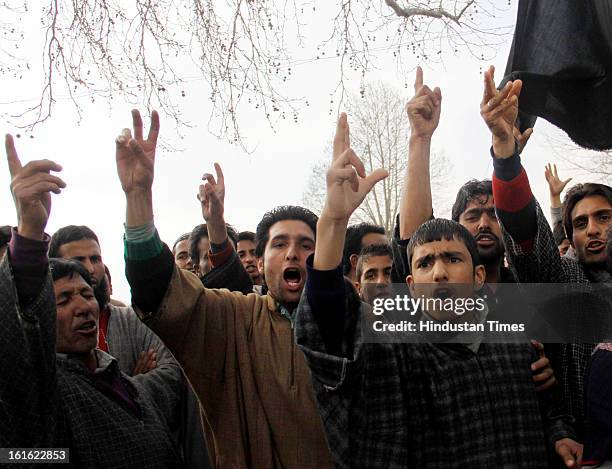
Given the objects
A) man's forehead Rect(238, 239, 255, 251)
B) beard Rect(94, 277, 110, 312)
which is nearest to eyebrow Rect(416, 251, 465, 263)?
beard Rect(94, 277, 110, 312)

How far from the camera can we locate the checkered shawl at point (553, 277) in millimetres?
2064

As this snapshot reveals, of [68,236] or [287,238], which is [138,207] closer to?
[287,238]

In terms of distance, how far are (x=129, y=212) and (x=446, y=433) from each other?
1079 mm

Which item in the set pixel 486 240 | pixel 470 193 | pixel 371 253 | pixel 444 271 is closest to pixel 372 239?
pixel 371 253

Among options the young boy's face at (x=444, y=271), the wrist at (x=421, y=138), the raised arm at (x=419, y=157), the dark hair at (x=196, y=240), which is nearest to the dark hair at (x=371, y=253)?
the raised arm at (x=419, y=157)

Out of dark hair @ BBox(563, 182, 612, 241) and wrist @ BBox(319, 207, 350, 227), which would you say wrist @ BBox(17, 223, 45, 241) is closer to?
wrist @ BBox(319, 207, 350, 227)

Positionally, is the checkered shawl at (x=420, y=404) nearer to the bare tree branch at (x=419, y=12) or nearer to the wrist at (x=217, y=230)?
the wrist at (x=217, y=230)

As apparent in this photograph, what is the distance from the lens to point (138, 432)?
6.28ft

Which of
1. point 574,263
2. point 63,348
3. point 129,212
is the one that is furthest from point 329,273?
point 574,263

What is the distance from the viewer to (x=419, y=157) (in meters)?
2.39

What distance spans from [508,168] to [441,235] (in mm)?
353

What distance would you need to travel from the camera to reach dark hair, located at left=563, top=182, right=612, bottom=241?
2.53m

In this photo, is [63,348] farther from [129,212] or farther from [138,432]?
[129,212]

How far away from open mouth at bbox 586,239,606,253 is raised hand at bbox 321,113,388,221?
43.0 inches
